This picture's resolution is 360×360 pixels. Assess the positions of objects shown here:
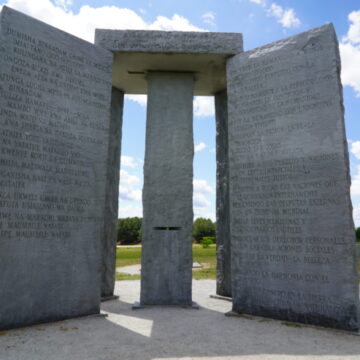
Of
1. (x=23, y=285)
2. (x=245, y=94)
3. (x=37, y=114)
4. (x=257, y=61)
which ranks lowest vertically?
(x=23, y=285)

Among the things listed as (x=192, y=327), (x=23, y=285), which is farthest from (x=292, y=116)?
(x=23, y=285)

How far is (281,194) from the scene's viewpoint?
6375 mm

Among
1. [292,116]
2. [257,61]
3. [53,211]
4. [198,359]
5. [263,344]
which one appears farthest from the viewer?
[257,61]

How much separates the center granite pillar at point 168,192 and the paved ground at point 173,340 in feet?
3.36

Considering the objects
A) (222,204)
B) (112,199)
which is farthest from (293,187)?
(112,199)

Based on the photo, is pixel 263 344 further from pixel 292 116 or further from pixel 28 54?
pixel 28 54

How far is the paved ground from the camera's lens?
414 cm

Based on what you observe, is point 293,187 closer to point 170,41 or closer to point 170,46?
point 170,46

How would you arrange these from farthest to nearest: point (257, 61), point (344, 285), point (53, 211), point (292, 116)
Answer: point (257, 61), point (292, 116), point (53, 211), point (344, 285)

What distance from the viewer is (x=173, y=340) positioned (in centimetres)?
479

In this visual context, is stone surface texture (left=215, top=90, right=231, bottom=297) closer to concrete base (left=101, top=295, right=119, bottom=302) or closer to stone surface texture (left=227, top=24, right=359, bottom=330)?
stone surface texture (left=227, top=24, right=359, bottom=330)

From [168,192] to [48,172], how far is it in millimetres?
2955

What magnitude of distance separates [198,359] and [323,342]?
2135 millimetres

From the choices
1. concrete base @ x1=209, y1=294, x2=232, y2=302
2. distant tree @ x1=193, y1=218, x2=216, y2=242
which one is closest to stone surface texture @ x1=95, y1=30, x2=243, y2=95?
concrete base @ x1=209, y1=294, x2=232, y2=302
